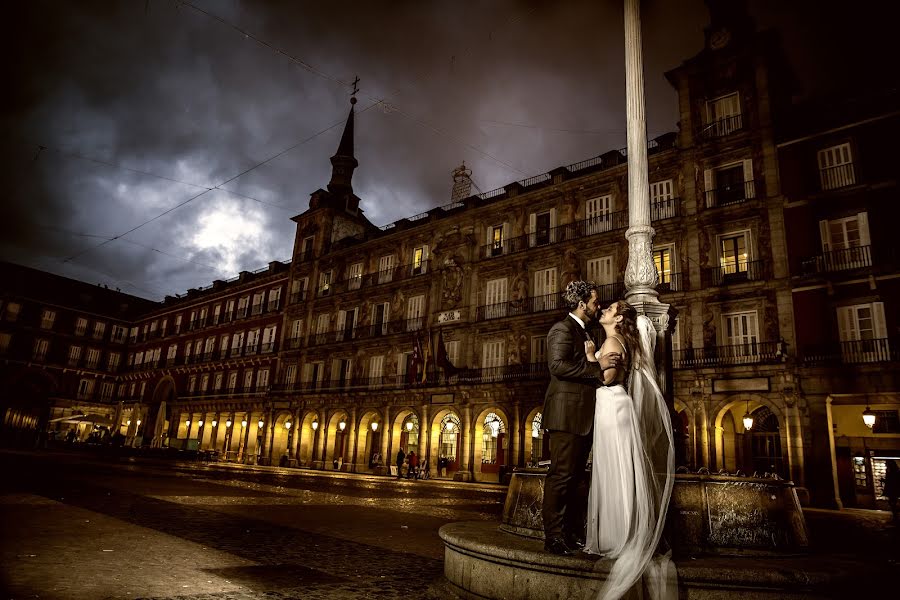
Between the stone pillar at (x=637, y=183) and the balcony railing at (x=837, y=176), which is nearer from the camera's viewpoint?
the stone pillar at (x=637, y=183)

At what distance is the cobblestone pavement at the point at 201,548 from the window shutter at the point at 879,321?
15.7 m

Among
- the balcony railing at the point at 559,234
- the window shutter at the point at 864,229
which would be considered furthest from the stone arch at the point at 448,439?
the window shutter at the point at 864,229

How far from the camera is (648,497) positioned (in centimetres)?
357

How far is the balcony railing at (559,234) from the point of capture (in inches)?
942

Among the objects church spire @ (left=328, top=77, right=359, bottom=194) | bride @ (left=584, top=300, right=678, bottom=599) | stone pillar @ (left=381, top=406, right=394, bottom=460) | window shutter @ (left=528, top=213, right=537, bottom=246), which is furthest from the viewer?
church spire @ (left=328, top=77, right=359, bottom=194)

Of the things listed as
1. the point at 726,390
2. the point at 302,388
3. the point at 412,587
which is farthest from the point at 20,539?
the point at 302,388

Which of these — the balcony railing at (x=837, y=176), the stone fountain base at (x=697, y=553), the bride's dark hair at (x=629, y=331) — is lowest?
the stone fountain base at (x=697, y=553)

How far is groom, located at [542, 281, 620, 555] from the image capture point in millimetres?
3447

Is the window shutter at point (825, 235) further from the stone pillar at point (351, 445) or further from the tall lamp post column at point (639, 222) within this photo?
the stone pillar at point (351, 445)

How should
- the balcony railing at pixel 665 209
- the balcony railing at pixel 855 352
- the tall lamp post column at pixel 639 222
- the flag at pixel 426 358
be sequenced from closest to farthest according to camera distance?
1. the tall lamp post column at pixel 639 222
2. the balcony railing at pixel 855 352
3. the balcony railing at pixel 665 209
4. the flag at pixel 426 358

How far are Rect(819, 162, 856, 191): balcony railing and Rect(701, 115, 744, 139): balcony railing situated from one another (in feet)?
11.7

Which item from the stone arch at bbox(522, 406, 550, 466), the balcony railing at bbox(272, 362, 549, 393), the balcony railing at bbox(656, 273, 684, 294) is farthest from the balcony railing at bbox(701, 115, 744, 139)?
the stone arch at bbox(522, 406, 550, 466)

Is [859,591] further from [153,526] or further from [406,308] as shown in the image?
[406,308]

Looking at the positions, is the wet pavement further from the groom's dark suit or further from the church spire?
the church spire
